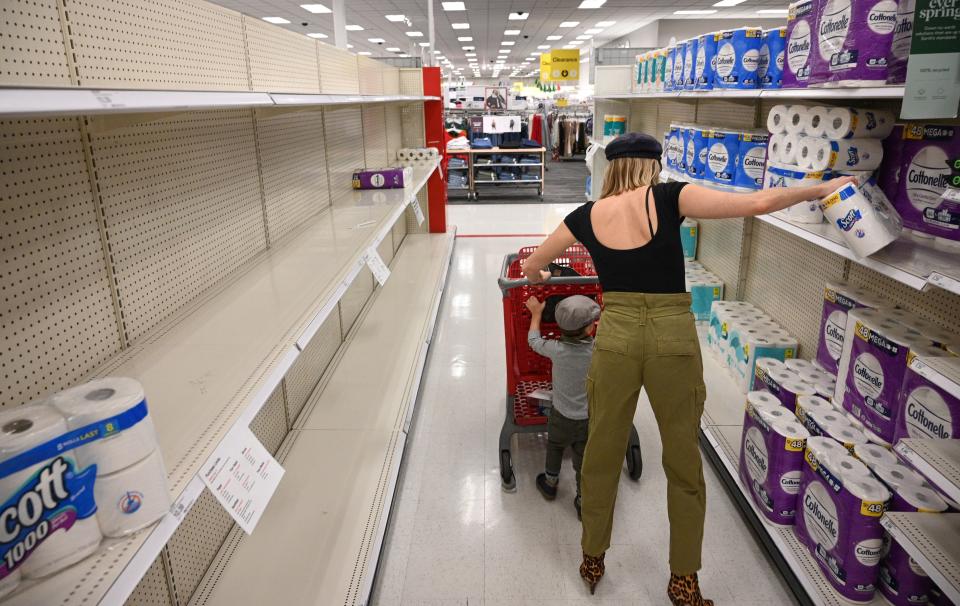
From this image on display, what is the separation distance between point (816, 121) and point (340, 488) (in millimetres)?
2428

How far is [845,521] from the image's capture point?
1999mm

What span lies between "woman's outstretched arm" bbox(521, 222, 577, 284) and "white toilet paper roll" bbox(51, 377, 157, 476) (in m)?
1.52

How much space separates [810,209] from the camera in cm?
239

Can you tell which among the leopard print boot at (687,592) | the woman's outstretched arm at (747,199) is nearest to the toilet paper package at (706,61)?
the woman's outstretched arm at (747,199)

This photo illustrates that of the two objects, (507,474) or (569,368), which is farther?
(507,474)

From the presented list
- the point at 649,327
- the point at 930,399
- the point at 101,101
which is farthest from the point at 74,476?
the point at 930,399

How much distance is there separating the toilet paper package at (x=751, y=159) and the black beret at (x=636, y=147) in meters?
1.14

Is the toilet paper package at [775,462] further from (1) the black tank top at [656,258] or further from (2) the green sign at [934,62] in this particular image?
(2) the green sign at [934,62]

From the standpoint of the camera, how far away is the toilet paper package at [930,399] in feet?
5.64

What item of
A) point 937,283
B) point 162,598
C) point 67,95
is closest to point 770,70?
point 937,283

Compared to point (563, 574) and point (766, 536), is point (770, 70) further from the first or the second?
point (563, 574)

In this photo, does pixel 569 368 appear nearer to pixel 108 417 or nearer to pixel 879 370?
pixel 879 370

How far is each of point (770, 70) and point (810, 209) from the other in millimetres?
847

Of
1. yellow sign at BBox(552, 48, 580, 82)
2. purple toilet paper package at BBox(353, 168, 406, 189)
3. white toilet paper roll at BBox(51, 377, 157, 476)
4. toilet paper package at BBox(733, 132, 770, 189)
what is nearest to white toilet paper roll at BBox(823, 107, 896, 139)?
toilet paper package at BBox(733, 132, 770, 189)
